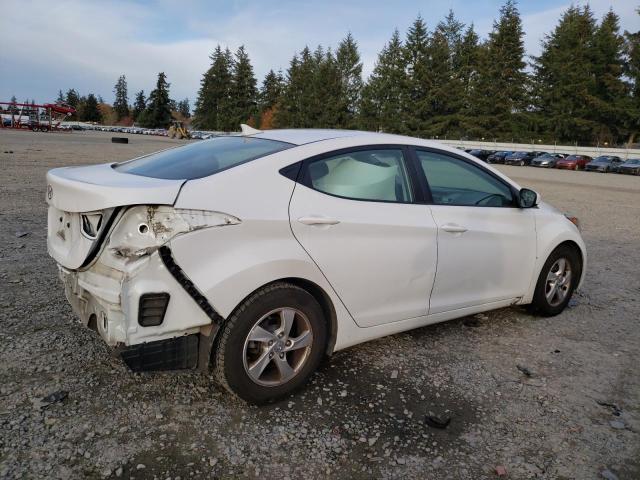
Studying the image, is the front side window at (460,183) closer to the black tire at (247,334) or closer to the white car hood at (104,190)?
the black tire at (247,334)

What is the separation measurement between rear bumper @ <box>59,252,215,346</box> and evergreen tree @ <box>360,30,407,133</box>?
72523 mm

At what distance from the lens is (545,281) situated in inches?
184

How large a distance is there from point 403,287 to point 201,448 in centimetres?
165

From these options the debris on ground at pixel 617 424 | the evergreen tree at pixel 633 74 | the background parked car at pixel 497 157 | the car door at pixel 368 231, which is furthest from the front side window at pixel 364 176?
the evergreen tree at pixel 633 74

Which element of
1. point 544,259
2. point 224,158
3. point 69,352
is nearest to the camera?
point 224,158

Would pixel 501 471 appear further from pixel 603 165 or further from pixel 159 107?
pixel 159 107

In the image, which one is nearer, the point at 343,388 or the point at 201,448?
the point at 201,448

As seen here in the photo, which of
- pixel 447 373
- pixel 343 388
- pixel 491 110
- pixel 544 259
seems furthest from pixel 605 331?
pixel 491 110

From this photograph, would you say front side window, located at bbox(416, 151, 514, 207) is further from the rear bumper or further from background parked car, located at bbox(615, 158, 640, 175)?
background parked car, located at bbox(615, 158, 640, 175)

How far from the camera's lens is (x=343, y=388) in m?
3.29

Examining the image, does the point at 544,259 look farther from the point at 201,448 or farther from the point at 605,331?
the point at 201,448

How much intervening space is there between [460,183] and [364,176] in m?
1.01

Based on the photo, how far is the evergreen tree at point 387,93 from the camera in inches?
2928

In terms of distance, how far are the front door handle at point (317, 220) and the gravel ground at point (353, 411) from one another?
3.50ft
